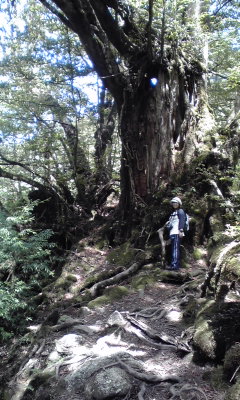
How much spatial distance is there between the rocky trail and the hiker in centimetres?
27

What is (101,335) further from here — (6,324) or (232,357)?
(232,357)

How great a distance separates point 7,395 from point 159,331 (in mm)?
2035

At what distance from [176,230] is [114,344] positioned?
339 cm

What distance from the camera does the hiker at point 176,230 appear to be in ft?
24.0

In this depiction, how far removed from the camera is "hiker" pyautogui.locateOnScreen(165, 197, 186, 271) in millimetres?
7318

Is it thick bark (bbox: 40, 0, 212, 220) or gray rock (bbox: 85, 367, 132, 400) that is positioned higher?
thick bark (bbox: 40, 0, 212, 220)

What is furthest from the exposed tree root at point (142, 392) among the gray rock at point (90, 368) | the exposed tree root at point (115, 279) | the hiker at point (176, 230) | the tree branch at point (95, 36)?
the tree branch at point (95, 36)

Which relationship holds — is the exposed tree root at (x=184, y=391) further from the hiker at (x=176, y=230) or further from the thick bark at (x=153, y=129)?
the thick bark at (x=153, y=129)

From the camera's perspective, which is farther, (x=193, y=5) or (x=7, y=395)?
(x=193, y=5)

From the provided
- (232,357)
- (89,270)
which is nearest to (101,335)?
(232,357)

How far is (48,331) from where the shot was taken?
549 cm

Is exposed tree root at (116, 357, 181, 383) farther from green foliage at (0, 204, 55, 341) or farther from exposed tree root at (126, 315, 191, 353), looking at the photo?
green foliage at (0, 204, 55, 341)

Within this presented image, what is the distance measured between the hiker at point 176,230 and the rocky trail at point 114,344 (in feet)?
0.89

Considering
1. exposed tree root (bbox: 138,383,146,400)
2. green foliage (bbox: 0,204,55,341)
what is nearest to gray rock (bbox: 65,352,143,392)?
exposed tree root (bbox: 138,383,146,400)
